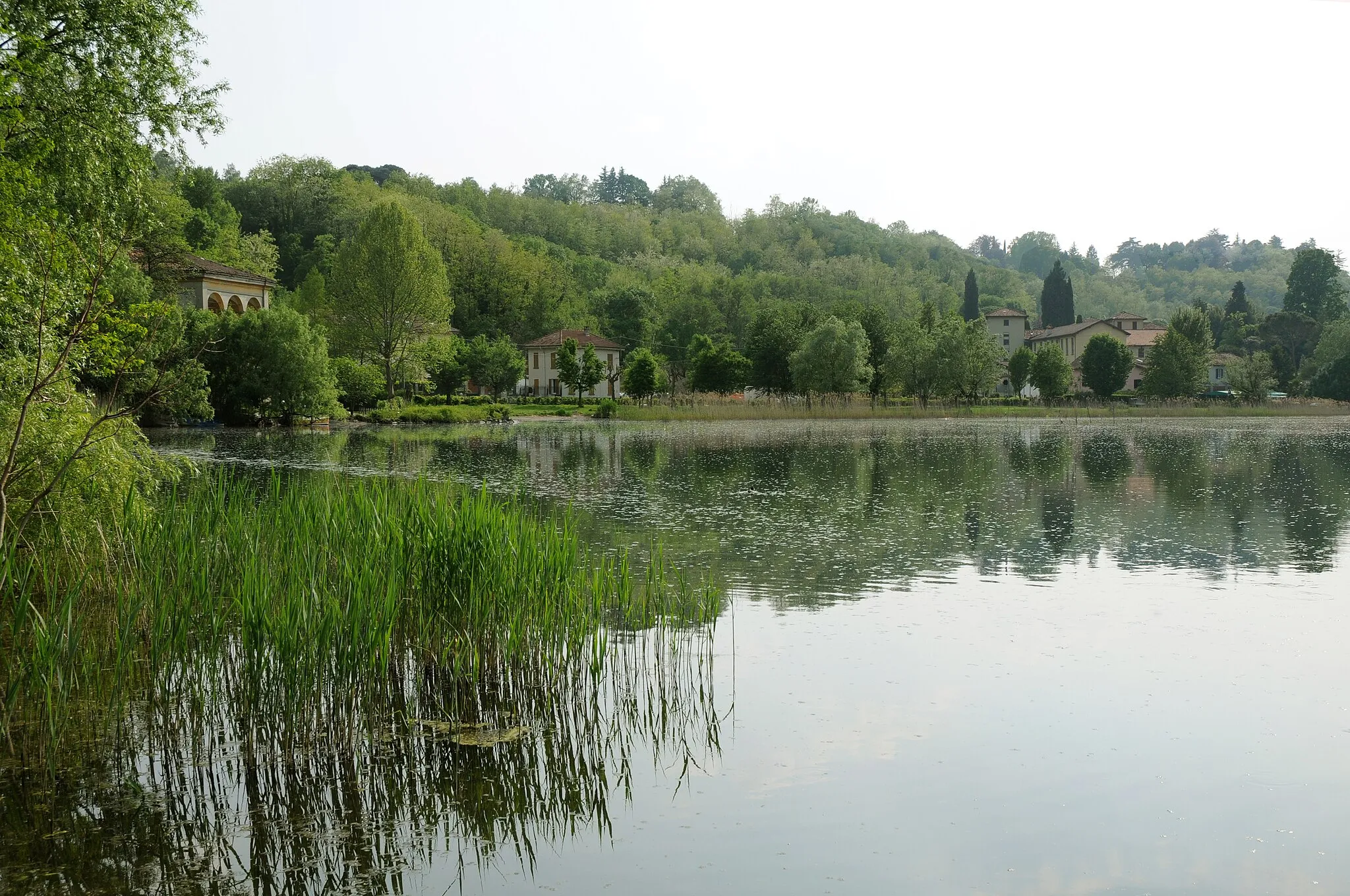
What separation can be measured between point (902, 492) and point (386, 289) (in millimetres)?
48786

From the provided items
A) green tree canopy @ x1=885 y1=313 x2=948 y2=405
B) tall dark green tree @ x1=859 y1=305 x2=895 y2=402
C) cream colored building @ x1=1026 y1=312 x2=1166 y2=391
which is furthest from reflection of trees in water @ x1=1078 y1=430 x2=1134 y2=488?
cream colored building @ x1=1026 y1=312 x2=1166 y2=391

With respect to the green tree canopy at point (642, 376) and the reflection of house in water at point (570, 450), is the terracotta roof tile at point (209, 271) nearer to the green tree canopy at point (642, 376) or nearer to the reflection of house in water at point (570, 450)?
the reflection of house in water at point (570, 450)

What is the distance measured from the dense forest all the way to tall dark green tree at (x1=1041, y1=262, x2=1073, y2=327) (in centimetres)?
555

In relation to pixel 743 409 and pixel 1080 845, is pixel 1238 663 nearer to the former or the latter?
pixel 1080 845

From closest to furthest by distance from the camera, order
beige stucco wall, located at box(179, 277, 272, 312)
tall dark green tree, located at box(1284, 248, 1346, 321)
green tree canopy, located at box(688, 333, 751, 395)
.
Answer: beige stucco wall, located at box(179, 277, 272, 312)
green tree canopy, located at box(688, 333, 751, 395)
tall dark green tree, located at box(1284, 248, 1346, 321)

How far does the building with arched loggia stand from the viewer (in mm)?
60281

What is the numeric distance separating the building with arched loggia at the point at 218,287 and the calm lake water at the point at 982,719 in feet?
159

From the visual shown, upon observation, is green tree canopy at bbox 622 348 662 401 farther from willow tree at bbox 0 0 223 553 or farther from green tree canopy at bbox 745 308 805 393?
willow tree at bbox 0 0 223 553

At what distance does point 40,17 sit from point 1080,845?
19.2 meters

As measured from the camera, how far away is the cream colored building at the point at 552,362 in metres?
99.6

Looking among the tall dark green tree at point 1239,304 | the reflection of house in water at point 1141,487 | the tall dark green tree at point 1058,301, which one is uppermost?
the tall dark green tree at point 1058,301

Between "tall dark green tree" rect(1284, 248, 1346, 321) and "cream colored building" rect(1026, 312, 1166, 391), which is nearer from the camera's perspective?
"tall dark green tree" rect(1284, 248, 1346, 321)

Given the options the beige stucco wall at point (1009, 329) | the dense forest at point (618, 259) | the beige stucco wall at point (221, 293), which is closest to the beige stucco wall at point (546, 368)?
the dense forest at point (618, 259)

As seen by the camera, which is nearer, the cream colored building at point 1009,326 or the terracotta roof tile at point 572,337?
the terracotta roof tile at point 572,337
